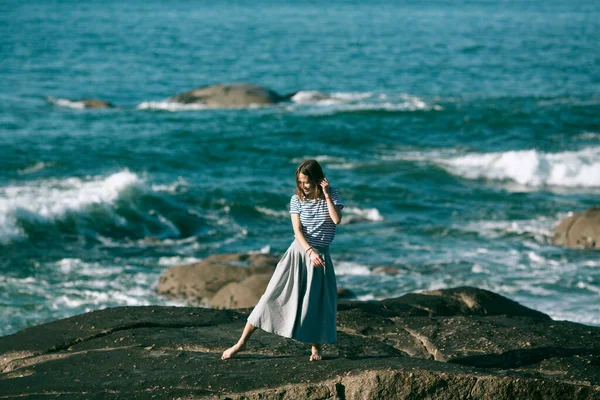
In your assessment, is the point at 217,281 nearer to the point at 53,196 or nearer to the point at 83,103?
the point at 53,196

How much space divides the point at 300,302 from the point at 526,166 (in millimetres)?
19665

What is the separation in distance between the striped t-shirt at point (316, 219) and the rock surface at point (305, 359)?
916mm

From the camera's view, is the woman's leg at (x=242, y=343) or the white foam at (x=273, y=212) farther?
the white foam at (x=273, y=212)

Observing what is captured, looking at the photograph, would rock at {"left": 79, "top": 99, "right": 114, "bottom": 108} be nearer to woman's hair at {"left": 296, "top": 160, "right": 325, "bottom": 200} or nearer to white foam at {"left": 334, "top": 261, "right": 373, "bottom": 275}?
white foam at {"left": 334, "top": 261, "right": 373, "bottom": 275}

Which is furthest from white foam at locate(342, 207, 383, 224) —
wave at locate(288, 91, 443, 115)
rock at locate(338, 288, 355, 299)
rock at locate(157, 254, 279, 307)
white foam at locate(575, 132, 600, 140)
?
wave at locate(288, 91, 443, 115)

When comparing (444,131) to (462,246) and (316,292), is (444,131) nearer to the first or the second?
(462,246)

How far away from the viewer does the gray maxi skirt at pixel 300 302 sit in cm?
712

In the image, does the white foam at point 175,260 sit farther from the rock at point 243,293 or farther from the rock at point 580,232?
the rock at point 580,232

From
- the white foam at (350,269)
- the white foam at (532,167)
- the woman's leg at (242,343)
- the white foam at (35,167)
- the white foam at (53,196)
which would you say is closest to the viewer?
the woman's leg at (242,343)

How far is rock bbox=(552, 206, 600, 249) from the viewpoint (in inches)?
714

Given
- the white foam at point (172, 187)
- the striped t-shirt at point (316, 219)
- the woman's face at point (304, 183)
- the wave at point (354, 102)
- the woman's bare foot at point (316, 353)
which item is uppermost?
the woman's face at point (304, 183)

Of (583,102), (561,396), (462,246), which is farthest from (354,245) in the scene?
(583,102)

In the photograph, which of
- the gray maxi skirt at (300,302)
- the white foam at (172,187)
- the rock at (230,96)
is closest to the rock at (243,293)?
the gray maxi skirt at (300,302)

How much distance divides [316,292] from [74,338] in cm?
242
